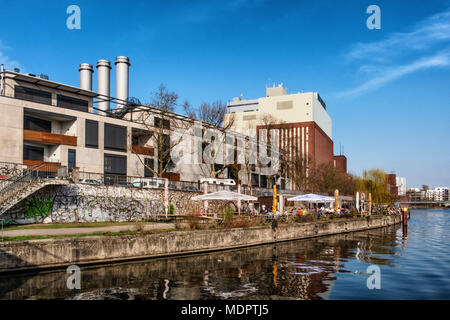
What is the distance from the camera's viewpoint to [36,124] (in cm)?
4212

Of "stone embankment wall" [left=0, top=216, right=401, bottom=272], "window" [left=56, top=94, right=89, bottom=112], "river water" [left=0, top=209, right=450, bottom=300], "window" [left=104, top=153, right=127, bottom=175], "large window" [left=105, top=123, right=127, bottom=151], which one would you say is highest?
"window" [left=56, top=94, right=89, bottom=112]

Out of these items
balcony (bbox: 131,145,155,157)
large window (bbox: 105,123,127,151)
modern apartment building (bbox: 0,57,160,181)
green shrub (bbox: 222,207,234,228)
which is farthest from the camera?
balcony (bbox: 131,145,155,157)

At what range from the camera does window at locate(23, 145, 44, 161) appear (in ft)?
133

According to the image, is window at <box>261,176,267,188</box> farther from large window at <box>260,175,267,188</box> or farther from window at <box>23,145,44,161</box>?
window at <box>23,145,44,161</box>

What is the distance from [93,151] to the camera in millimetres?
44781

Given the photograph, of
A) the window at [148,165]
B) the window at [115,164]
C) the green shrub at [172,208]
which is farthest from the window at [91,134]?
the green shrub at [172,208]

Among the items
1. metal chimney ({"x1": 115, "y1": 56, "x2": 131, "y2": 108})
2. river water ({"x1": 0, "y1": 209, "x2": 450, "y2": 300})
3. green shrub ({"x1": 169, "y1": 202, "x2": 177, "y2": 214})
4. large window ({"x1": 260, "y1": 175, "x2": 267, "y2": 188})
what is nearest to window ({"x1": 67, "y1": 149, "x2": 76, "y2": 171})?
green shrub ({"x1": 169, "y1": 202, "x2": 177, "y2": 214})

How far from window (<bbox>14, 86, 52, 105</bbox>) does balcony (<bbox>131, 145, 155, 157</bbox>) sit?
10.8 metres

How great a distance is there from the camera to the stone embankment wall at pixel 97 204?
28.6 meters

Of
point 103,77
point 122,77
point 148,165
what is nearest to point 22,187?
point 148,165

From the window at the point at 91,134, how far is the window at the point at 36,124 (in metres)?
3.96

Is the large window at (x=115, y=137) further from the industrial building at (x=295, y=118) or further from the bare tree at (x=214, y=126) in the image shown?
the industrial building at (x=295, y=118)

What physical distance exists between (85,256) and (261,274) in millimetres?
8633
